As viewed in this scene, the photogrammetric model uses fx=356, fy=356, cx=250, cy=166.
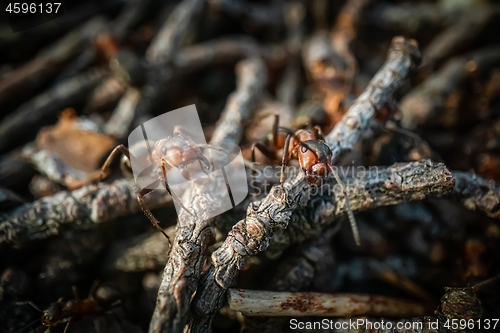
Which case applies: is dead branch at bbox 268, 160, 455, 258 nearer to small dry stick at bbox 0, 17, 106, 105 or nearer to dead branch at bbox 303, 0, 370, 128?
dead branch at bbox 303, 0, 370, 128

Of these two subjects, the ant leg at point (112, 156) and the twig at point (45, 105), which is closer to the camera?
the ant leg at point (112, 156)

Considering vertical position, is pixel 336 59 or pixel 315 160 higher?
pixel 336 59

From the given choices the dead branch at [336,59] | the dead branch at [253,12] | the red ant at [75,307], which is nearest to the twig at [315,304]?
the red ant at [75,307]

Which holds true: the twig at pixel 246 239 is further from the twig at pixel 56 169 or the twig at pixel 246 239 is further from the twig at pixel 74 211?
the twig at pixel 56 169

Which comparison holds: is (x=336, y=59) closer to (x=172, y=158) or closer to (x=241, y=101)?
(x=241, y=101)

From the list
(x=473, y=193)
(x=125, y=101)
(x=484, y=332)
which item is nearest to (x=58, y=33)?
(x=125, y=101)

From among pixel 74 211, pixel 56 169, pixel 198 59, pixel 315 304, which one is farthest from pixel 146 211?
pixel 198 59

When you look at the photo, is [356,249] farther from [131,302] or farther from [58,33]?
[58,33]
